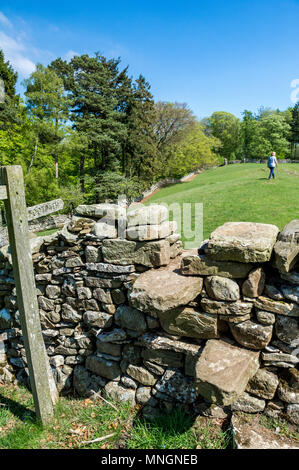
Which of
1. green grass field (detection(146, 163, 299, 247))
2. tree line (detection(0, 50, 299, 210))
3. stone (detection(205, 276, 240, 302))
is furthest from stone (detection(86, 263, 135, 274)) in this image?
tree line (detection(0, 50, 299, 210))

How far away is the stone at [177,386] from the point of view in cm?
348

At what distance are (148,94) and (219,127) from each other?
103ft

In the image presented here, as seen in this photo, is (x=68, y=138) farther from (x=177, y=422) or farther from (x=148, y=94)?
(x=177, y=422)

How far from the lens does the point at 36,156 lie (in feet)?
68.1

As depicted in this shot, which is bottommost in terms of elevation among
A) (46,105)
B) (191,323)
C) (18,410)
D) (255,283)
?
(18,410)

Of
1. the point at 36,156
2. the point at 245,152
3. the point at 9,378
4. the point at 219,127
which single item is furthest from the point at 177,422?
the point at 219,127

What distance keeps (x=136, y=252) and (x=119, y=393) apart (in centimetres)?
231

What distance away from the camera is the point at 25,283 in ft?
12.2

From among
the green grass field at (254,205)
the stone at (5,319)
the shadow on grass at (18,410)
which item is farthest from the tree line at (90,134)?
the shadow on grass at (18,410)

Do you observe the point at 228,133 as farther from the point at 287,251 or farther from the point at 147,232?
the point at 287,251

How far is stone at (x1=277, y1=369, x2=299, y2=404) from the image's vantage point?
2902mm

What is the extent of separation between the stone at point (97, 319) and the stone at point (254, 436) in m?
2.25

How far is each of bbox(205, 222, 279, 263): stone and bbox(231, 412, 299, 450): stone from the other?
1951 mm

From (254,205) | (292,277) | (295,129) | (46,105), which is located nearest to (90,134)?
(46,105)
